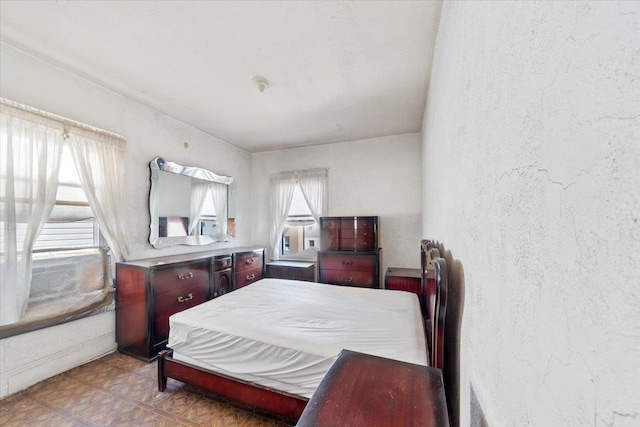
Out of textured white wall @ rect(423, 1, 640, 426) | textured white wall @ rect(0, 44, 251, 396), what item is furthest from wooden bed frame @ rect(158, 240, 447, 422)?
textured white wall @ rect(0, 44, 251, 396)

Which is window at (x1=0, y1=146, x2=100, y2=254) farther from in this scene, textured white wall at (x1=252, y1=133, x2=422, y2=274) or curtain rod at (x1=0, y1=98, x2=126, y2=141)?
textured white wall at (x1=252, y1=133, x2=422, y2=274)

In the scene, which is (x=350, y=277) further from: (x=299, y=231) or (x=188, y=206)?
(x=188, y=206)

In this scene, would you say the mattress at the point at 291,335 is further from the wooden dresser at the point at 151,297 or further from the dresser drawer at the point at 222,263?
the dresser drawer at the point at 222,263

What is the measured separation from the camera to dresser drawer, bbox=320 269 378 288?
3379 mm

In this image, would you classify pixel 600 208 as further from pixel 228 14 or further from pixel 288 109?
pixel 288 109

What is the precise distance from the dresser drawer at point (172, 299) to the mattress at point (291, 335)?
714 mm

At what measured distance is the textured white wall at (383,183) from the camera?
3691 mm

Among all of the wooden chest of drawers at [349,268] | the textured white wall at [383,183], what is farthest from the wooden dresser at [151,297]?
the textured white wall at [383,183]

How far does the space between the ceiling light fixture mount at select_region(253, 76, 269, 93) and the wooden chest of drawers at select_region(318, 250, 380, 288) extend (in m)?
2.29

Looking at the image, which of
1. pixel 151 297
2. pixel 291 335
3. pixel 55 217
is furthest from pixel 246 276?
pixel 291 335

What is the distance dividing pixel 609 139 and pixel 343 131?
141 inches

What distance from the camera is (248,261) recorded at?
3.73 m

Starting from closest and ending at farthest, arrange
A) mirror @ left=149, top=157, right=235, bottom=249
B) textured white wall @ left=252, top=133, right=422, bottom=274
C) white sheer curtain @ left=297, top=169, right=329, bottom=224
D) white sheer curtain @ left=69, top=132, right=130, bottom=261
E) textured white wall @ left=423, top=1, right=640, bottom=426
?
textured white wall @ left=423, top=1, right=640, bottom=426
white sheer curtain @ left=69, top=132, right=130, bottom=261
mirror @ left=149, top=157, right=235, bottom=249
textured white wall @ left=252, top=133, right=422, bottom=274
white sheer curtain @ left=297, top=169, right=329, bottom=224

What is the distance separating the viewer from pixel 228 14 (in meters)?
1.58
